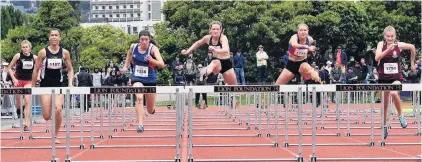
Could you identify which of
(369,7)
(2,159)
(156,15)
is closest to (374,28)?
(369,7)

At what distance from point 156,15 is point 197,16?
217 ft

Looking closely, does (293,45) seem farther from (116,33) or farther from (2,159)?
(116,33)

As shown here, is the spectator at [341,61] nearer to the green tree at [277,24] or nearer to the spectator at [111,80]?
the spectator at [111,80]

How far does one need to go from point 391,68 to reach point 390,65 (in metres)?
0.05

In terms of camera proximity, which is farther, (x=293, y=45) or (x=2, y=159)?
(x=293, y=45)

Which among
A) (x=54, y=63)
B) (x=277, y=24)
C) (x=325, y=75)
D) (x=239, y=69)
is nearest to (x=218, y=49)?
(x=54, y=63)

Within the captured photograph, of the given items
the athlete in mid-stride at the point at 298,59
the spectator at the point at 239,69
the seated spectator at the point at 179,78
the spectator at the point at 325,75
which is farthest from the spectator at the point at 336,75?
the athlete in mid-stride at the point at 298,59

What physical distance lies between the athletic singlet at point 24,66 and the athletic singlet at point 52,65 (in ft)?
12.6

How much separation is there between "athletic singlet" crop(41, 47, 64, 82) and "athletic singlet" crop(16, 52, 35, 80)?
385 cm

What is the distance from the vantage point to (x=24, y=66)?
15.2 meters

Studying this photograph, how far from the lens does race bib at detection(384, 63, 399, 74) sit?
39.9ft

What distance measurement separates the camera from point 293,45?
11977 millimetres

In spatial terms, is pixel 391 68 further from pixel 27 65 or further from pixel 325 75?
pixel 325 75

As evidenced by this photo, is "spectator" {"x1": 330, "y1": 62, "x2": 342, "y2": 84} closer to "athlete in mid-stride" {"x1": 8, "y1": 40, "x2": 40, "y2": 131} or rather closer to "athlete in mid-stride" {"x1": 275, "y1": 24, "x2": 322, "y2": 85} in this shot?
"athlete in mid-stride" {"x1": 8, "y1": 40, "x2": 40, "y2": 131}
